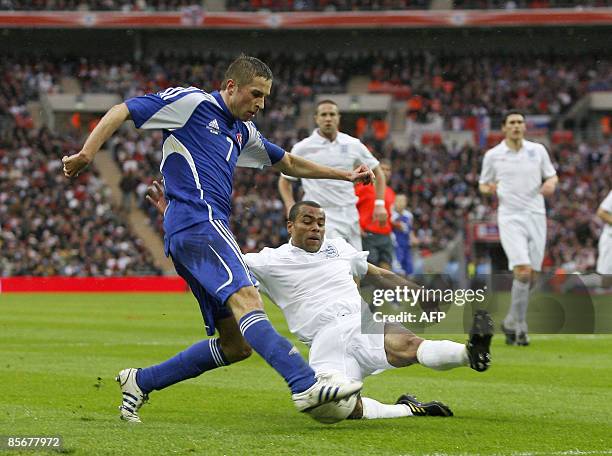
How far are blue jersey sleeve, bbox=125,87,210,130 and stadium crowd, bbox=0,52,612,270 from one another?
90.0 feet

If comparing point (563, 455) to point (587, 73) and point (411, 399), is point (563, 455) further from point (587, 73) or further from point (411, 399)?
point (587, 73)

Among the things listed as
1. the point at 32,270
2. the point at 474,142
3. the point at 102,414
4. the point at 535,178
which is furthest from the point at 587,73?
the point at 102,414

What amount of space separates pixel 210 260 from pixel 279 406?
155 centimetres

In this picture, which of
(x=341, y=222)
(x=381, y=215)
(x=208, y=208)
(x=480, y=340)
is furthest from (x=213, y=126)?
(x=341, y=222)

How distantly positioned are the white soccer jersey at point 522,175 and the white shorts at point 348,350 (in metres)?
6.19

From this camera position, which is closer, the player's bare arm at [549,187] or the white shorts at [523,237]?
the player's bare arm at [549,187]

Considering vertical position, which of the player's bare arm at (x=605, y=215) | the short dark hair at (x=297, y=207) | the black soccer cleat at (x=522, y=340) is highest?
the short dark hair at (x=297, y=207)

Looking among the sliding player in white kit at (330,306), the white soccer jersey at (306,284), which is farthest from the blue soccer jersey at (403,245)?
the white soccer jersey at (306,284)

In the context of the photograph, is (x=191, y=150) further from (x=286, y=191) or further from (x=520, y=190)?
(x=520, y=190)

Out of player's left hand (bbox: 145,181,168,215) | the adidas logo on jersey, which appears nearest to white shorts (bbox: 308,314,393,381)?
player's left hand (bbox: 145,181,168,215)

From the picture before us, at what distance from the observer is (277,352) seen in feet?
18.0

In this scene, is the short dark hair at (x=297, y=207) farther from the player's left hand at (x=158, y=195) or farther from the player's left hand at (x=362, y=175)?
the player's left hand at (x=158, y=195)

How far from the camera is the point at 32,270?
107ft

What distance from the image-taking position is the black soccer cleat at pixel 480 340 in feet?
17.3
